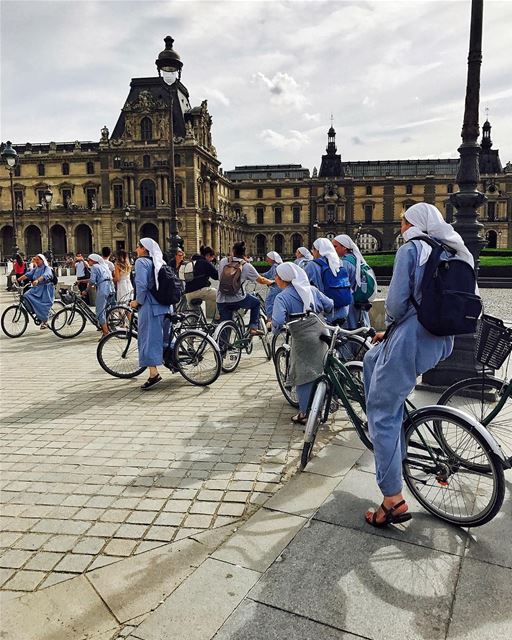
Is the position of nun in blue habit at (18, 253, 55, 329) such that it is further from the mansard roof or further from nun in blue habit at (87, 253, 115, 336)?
the mansard roof

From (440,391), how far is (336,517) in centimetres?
328

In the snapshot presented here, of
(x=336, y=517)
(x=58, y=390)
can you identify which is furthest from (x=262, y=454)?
(x=58, y=390)

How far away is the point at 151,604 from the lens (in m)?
2.56

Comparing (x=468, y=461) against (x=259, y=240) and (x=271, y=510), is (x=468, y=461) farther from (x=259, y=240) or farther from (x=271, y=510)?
(x=259, y=240)

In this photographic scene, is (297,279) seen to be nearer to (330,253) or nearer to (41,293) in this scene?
(330,253)

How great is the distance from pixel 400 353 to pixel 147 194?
66251 millimetres

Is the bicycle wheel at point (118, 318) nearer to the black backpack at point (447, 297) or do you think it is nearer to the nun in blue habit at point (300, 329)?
the nun in blue habit at point (300, 329)

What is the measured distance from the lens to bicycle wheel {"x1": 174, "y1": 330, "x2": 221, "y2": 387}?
22.8 ft

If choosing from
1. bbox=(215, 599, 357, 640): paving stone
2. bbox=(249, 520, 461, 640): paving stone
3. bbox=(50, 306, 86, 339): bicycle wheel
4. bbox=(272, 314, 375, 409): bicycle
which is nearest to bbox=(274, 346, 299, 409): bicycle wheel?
bbox=(272, 314, 375, 409): bicycle

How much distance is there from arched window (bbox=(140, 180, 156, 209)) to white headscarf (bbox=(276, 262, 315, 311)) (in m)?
63.1

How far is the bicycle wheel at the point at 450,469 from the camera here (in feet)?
10.3

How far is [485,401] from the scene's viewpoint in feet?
Answer: 14.2

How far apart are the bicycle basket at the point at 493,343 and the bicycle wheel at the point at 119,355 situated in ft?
15.8

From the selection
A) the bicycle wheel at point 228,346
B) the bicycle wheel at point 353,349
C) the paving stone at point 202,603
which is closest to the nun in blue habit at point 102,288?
the bicycle wheel at point 228,346
